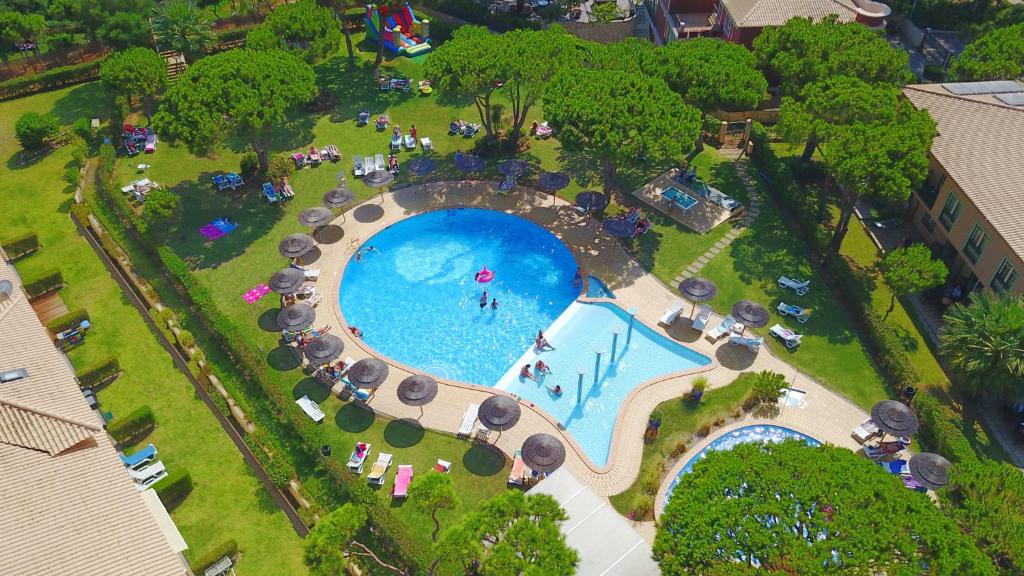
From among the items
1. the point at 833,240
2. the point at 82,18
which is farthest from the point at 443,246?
the point at 82,18

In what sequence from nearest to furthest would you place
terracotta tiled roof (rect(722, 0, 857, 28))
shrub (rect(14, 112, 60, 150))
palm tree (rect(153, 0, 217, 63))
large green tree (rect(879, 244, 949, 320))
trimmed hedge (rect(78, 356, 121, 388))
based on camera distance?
trimmed hedge (rect(78, 356, 121, 388))
large green tree (rect(879, 244, 949, 320))
shrub (rect(14, 112, 60, 150))
terracotta tiled roof (rect(722, 0, 857, 28))
palm tree (rect(153, 0, 217, 63))

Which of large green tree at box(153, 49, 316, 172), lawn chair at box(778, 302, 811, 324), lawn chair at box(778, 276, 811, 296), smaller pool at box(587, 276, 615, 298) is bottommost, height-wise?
smaller pool at box(587, 276, 615, 298)

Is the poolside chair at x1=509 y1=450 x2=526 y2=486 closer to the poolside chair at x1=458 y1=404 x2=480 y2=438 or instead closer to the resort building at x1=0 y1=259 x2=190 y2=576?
the poolside chair at x1=458 y1=404 x2=480 y2=438

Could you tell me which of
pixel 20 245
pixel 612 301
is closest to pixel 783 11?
pixel 612 301

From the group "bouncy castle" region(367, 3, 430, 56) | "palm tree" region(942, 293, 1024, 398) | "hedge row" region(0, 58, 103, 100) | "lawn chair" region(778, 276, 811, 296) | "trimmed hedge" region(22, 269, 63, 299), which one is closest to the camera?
"palm tree" region(942, 293, 1024, 398)

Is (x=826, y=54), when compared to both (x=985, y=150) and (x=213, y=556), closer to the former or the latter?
(x=985, y=150)

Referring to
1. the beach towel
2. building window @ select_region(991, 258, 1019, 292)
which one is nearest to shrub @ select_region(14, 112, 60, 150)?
the beach towel

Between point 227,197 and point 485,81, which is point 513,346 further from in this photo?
point 227,197
